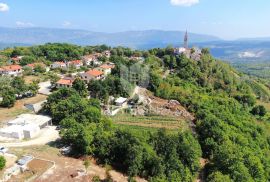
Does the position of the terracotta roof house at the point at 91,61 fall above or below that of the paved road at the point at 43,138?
above

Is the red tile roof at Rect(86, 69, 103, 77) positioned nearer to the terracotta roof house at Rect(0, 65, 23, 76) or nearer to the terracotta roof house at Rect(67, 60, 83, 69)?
the terracotta roof house at Rect(67, 60, 83, 69)

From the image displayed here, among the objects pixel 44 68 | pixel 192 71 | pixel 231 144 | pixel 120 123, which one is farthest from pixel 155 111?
pixel 44 68

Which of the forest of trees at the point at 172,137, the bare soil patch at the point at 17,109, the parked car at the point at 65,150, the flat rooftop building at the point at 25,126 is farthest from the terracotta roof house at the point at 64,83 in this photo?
the parked car at the point at 65,150

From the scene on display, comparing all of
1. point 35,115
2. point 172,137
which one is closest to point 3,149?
point 35,115

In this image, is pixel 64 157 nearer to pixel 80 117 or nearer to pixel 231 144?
pixel 80 117

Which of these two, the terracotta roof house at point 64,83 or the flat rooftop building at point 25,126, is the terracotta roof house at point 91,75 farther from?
the flat rooftop building at point 25,126

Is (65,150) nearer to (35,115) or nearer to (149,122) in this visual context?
(35,115)
